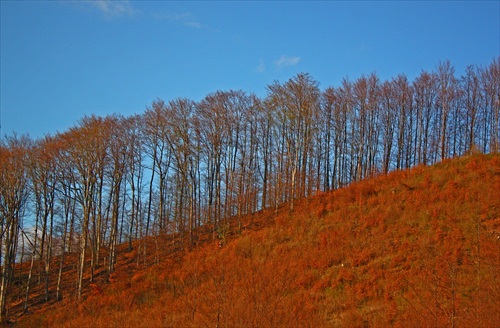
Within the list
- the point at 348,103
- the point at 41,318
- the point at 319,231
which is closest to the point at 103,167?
the point at 41,318

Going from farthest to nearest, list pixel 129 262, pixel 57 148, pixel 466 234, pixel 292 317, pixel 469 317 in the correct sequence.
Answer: pixel 129 262 → pixel 57 148 → pixel 466 234 → pixel 292 317 → pixel 469 317

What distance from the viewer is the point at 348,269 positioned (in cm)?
2072

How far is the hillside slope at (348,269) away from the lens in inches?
632

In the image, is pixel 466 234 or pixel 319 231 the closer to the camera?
pixel 466 234

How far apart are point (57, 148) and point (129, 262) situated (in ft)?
29.9

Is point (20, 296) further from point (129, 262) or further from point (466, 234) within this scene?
point (466, 234)

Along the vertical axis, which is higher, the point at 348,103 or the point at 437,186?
the point at 348,103

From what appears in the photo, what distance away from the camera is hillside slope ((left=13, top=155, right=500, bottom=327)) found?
16047 millimetres

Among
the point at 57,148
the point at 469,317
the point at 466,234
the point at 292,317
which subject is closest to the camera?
the point at 469,317

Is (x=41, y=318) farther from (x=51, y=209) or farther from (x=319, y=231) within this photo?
(x=319, y=231)

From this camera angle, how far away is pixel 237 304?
16109mm

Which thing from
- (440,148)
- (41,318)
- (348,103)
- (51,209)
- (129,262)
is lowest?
(41,318)

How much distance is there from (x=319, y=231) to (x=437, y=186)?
6420 millimetres

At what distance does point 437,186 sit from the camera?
25.2 m
